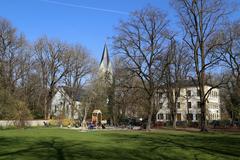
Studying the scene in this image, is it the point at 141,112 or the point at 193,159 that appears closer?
the point at 193,159

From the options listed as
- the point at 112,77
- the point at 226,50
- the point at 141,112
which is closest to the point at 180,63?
the point at 226,50

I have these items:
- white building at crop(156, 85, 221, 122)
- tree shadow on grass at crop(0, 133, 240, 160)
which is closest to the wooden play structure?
white building at crop(156, 85, 221, 122)

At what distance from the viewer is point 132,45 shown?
47.3 meters

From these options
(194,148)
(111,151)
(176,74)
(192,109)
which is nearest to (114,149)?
(111,151)

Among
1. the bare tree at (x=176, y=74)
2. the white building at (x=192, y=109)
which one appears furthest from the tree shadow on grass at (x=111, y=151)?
the white building at (x=192, y=109)

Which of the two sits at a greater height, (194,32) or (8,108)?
(194,32)

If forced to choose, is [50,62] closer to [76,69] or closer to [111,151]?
[76,69]

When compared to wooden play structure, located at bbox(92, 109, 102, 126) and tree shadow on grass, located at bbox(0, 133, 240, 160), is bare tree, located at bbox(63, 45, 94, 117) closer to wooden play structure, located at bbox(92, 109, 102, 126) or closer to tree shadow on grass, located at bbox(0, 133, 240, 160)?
wooden play structure, located at bbox(92, 109, 102, 126)

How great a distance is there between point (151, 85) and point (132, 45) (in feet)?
21.0

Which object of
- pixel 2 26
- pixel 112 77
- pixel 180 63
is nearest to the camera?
pixel 180 63

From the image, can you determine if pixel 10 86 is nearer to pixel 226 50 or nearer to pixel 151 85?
pixel 151 85

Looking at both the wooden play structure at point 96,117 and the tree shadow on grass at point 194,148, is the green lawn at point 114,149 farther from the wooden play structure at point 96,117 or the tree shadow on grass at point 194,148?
the wooden play structure at point 96,117

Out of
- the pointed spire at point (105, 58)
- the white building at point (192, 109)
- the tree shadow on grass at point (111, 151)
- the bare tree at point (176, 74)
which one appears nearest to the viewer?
the tree shadow on grass at point (111, 151)

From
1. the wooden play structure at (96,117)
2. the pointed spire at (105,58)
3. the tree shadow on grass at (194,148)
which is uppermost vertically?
the pointed spire at (105,58)
